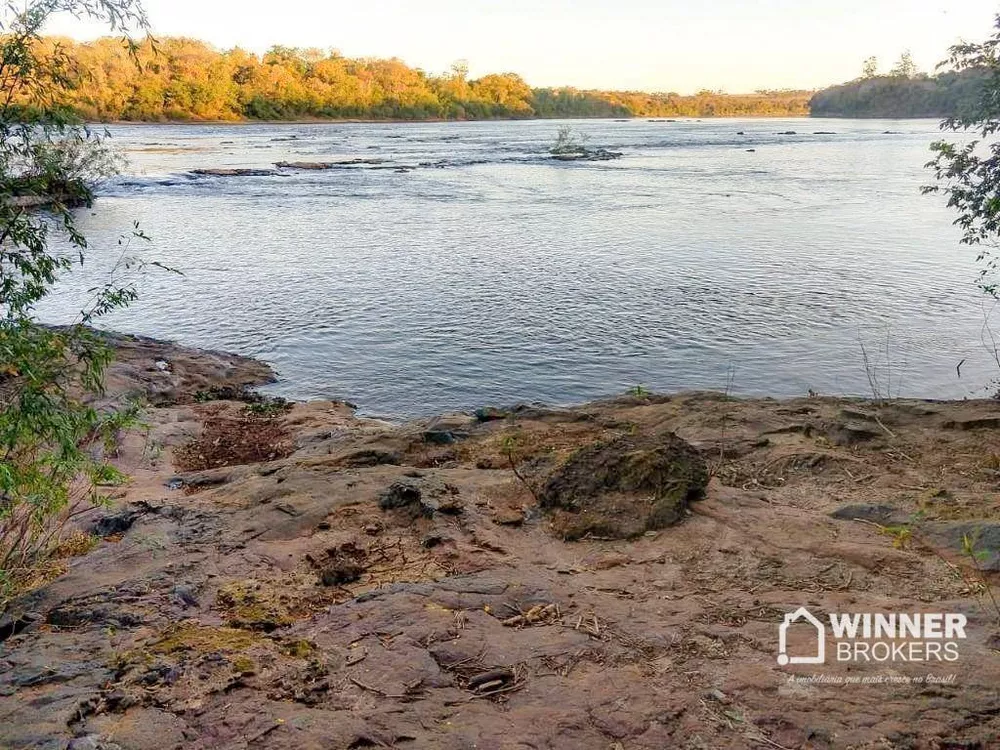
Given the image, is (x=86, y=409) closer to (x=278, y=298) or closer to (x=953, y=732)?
(x=953, y=732)

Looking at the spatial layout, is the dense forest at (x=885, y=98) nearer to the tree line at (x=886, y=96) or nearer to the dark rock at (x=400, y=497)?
the tree line at (x=886, y=96)

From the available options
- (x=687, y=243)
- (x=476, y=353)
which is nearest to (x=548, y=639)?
(x=476, y=353)

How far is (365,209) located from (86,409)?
30660 millimetres

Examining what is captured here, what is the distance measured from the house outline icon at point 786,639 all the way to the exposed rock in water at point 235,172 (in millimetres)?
47347

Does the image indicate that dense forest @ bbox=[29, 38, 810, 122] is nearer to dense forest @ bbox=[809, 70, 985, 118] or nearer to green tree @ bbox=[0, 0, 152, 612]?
dense forest @ bbox=[809, 70, 985, 118]

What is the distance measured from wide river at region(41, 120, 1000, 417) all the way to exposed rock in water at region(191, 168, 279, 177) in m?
3.01

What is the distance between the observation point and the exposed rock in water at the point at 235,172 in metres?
46.0

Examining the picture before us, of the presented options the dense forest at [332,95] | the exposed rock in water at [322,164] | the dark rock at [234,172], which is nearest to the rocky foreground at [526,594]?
the dark rock at [234,172]

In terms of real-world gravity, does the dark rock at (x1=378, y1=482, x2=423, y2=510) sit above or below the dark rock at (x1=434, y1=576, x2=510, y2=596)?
above

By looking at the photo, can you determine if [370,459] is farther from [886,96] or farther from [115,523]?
[886,96]

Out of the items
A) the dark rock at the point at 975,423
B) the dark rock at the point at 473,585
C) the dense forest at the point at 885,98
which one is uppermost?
the dense forest at the point at 885,98

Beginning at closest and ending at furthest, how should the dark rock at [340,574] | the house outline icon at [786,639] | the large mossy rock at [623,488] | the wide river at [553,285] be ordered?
1. the house outline icon at [786,639]
2. the dark rock at [340,574]
3. the large mossy rock at [623,488]
4. the wide river at [553,285]

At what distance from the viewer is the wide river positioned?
47.7 feet

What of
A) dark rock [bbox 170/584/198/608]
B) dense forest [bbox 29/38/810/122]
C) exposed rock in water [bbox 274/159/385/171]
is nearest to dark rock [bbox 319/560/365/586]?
dark rock [bbox 170/584/198/608]
